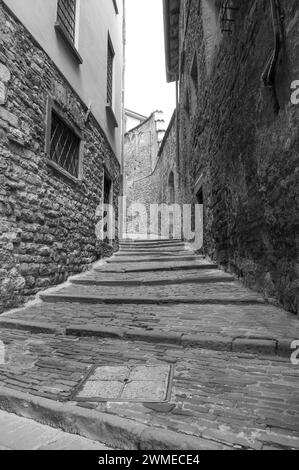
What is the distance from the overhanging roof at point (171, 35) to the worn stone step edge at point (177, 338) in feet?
37.2

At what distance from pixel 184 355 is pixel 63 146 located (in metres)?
4.01

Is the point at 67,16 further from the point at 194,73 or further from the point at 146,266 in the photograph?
the point at 146,266

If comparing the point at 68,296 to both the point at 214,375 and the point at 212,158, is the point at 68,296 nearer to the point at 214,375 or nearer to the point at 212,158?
the point at 214,375

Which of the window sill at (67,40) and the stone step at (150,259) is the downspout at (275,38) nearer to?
the window sill at (67,40)

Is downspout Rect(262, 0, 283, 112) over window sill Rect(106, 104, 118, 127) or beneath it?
beneath

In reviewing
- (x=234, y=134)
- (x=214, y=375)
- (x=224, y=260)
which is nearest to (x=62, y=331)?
(x=214, y=375)

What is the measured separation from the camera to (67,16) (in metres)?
5.65

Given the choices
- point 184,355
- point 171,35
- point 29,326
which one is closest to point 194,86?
point 171,35

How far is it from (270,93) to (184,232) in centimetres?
624

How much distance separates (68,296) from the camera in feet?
14.8

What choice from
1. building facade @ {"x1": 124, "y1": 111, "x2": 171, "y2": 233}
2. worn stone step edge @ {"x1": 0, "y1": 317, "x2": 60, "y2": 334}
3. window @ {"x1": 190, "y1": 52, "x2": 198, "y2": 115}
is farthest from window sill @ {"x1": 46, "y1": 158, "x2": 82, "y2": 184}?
building facade @ {"x1": 124, "y1": 111, "x2": 171, "y2": 233}

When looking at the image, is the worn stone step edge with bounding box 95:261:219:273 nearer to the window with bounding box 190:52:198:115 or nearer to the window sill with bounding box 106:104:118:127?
the window sill with bounding box 106:104:118:127

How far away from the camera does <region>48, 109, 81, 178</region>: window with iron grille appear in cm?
500

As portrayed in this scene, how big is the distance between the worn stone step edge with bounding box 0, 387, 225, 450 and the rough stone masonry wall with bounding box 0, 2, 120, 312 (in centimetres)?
201
